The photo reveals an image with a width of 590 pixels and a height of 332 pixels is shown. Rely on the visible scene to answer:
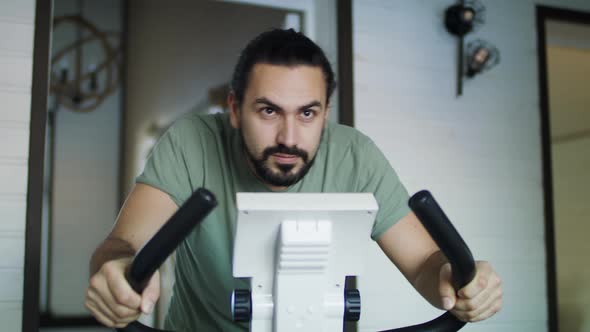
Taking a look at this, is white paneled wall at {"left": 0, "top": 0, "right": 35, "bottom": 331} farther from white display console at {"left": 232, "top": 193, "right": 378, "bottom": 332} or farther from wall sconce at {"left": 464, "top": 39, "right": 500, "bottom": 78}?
wall sconce at {"left": 464, "top": 39, "right": 500, "bottom": 78}

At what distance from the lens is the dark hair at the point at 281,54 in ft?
4.31

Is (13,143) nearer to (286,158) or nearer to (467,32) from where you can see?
(286,158)

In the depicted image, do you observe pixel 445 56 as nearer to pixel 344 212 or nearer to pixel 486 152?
pixel 486 152

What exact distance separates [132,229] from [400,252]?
64cm

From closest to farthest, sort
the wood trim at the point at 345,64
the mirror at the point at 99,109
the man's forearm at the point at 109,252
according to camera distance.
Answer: the man's forearm at the point at 109,252 → the wood trim at the point at 345,64 → the mirror at the point at 99,109

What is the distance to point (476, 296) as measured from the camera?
0.95 meters

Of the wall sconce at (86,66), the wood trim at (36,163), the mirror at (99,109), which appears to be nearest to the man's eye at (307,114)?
the wood trim at (36,163)

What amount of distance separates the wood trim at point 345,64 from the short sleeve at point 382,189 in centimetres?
111

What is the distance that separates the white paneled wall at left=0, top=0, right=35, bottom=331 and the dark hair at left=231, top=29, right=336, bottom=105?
121 centimetres

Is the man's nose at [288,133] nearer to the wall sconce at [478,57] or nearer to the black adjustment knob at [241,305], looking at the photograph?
the black adjustment knob at [241,305]

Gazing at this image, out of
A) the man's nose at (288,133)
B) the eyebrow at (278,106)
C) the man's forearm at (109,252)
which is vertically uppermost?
the eyebrow at (278,106)

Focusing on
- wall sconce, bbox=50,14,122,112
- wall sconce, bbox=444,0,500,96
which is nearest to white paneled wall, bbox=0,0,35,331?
wall sconce, bbox=444,0,500,96

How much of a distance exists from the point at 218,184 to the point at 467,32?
1923mm

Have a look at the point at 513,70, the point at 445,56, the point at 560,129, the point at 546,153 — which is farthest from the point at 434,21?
the point at 560,129
